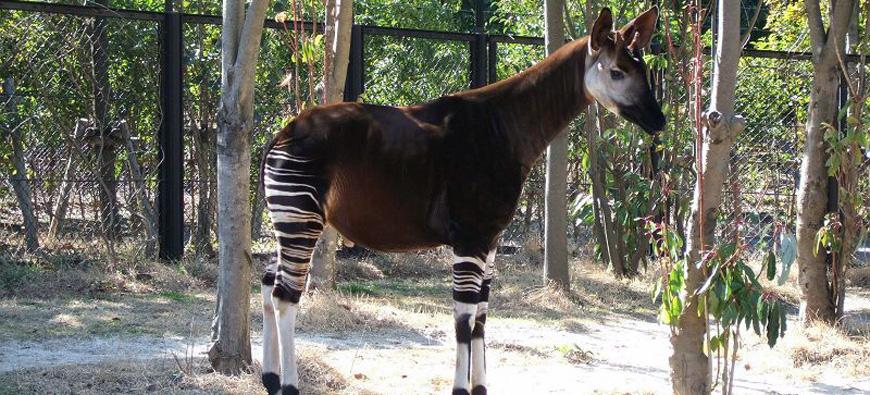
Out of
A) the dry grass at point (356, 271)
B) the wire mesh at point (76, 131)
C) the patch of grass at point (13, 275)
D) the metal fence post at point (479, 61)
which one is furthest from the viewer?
the metal fence post at point (479, 61)

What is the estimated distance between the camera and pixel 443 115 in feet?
16.1

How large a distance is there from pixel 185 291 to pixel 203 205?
4.68 feet

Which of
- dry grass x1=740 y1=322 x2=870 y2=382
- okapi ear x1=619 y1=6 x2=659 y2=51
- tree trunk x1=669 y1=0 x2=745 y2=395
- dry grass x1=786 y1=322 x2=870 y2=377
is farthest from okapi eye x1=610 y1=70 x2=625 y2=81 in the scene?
dry grass x1=786 y1=322 x2=870 y2=377

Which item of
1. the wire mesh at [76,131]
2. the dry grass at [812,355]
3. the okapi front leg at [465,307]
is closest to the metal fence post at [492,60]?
the wire mesh at [76,131]

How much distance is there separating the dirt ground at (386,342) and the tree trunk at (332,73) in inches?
9.6

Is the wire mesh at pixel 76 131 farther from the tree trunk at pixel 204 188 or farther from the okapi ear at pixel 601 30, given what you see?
the okapi ear at pixel 601 30

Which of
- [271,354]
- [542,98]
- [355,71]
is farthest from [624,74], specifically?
[355,71]

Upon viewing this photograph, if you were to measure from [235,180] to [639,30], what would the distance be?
2.11 m

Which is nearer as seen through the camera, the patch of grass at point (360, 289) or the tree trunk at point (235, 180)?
the tree trunk at point (235, 180)

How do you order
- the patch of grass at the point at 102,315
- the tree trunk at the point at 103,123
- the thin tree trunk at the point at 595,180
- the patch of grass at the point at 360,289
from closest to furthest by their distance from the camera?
1. the patch of grass at the point at 102,315
2. the patch of grass at the point at 360,289
3. the tree trunk at the point at 103,123
4. the thin tree trunk at the point at 595,180

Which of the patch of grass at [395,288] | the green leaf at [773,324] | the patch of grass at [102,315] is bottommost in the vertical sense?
the patch of grass at [395,288]

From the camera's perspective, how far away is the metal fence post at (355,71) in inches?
373

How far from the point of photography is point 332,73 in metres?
7.50

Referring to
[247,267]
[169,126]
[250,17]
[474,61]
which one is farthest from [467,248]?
[474,61]
